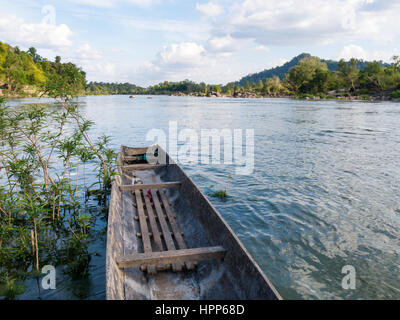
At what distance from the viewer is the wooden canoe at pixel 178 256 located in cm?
343

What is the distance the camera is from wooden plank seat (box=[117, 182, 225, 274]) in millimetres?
3883

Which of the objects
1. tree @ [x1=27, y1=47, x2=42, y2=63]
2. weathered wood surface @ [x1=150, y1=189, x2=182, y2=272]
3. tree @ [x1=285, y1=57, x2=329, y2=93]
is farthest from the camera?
tree @ [x1=27, y1=47, x2=42, y2=63]

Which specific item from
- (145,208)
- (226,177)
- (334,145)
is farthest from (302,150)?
(145,208)

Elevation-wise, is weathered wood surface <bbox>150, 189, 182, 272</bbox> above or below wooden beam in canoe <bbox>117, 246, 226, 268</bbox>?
below

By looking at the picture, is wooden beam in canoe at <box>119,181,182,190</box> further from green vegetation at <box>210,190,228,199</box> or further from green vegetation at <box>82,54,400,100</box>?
green vegetation at <box>82,54,400,100</box>

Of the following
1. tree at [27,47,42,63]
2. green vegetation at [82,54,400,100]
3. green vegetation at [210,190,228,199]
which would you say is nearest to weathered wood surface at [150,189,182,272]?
green vegetation at [210,190,228,199]

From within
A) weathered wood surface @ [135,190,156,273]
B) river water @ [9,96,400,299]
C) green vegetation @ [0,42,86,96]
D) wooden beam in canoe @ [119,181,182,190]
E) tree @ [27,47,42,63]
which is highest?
tree @ [27,47,42,63]

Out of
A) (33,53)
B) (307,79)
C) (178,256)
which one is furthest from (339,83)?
(33,53)

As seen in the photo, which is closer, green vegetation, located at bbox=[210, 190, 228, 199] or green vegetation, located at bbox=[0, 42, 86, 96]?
green vegetation, located at bbox=[0, 42, 86, 96]

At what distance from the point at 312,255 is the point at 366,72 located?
87687 mm

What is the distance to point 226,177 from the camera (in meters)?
10.5

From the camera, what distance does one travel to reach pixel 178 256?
154 inches

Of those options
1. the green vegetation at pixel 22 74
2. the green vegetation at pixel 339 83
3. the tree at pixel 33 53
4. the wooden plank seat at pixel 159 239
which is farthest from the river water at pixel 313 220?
the tree at pixel 33 53

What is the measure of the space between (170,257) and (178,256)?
0.12 m
